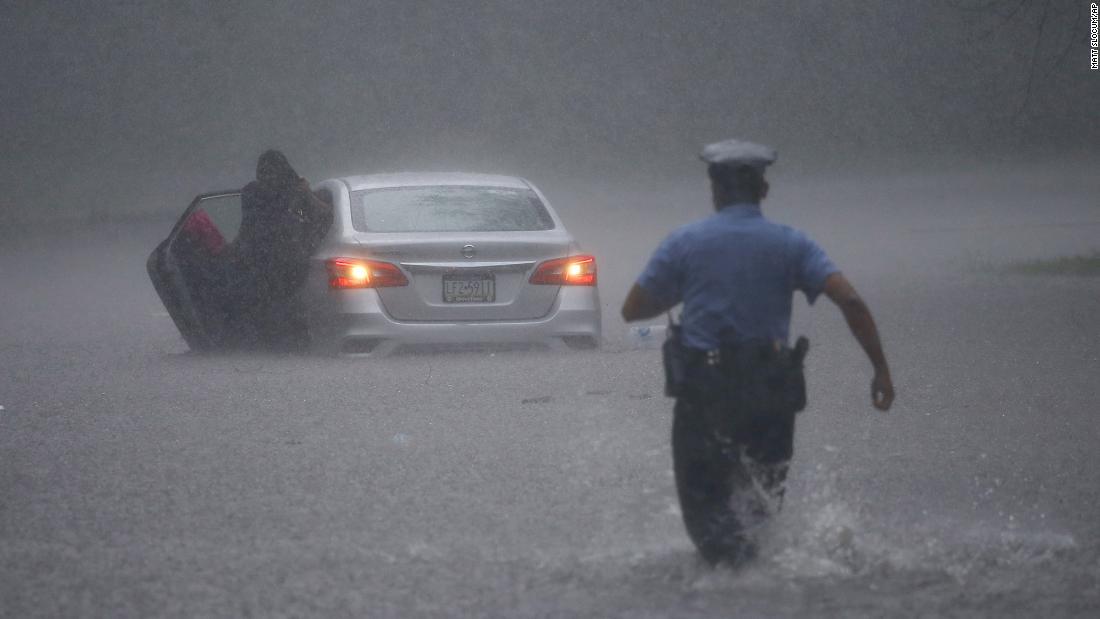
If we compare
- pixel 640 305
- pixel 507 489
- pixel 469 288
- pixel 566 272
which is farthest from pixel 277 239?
pixel 640 305

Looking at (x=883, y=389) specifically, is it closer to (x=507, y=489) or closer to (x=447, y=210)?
(x=507, y=489)

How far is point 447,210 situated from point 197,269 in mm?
1983

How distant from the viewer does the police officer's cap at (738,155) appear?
18.5 ft

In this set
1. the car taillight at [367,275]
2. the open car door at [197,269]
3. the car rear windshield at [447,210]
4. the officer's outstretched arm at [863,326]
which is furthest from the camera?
the open car door at [197,269]

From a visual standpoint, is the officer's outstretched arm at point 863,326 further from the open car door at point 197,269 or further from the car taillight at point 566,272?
the open car door at point 197,269

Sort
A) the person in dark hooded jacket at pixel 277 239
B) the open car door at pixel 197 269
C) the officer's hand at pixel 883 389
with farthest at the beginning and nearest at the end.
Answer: the open car door at pixel 197 269 → the person in dark hooded jacket at pixel 277 239 → the officer's hand at pixel 883 389

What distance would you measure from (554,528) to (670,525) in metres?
0.44

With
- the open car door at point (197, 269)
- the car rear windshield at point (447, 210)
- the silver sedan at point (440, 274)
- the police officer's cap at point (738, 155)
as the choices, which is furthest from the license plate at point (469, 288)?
the police officer's cap at point (738, 155)

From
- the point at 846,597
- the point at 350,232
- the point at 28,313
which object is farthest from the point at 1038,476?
the point at 28,313

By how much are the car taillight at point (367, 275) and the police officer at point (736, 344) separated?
6.21 metres

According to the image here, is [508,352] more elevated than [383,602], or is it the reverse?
[383,602]

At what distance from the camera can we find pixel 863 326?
560 centimetres

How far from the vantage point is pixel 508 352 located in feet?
43.5

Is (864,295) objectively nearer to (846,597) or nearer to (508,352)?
(508,352)
